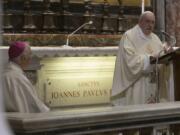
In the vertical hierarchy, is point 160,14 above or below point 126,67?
above

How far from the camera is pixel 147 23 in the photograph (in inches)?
266

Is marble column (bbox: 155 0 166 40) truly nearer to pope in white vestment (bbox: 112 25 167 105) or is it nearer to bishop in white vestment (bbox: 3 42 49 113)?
pope in white vestment (bbox: 112 25 167 105)

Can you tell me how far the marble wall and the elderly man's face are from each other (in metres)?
3.52

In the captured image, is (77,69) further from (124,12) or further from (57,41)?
(124,12)

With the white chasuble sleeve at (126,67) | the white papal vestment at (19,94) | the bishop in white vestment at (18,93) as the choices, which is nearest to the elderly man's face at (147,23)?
the white chasuble sleeve at (126,67)

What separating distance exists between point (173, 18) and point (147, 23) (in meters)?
→ 3.81

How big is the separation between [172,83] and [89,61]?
3046mm

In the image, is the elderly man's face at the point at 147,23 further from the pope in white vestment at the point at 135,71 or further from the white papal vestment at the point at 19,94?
the white papal vestment at the point at 19,94

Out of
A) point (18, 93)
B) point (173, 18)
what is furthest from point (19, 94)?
point (173, 18)

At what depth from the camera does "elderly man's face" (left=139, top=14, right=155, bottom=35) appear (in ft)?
21.8

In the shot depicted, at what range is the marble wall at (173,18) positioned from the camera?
10375 mm

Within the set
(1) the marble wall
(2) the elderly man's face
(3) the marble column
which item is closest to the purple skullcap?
(2) the elderly man's face

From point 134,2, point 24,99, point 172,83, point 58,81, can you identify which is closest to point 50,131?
point 24,99

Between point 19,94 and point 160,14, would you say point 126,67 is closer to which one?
point 19,94
